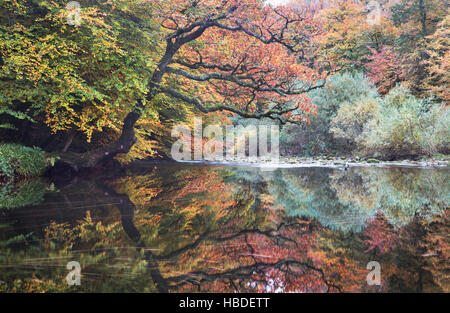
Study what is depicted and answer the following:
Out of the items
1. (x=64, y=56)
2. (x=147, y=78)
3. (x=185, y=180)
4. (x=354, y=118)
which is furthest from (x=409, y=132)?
(x=64, y=56)

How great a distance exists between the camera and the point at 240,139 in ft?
99.5

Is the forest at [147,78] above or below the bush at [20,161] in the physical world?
above

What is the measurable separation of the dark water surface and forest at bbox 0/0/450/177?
4503mm

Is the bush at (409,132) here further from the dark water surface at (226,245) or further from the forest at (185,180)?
the dark water surface at (226,245)

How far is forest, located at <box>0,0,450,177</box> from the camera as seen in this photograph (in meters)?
8.05

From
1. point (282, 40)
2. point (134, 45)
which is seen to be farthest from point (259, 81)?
point (134, 45)

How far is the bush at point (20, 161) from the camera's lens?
8648mm

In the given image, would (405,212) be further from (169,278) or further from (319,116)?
(319,116)

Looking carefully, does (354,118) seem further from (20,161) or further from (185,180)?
(20,161)

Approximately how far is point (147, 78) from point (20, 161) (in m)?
4.44

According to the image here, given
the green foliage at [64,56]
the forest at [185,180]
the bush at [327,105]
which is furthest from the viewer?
the bush at [327,105]

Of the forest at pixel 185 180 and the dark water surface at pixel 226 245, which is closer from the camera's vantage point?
the dark water surface at pixel 226 245

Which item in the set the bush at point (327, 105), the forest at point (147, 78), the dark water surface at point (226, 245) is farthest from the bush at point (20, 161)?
the bush at point (327, 105)

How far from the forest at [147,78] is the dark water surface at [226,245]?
4503 mm
